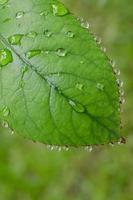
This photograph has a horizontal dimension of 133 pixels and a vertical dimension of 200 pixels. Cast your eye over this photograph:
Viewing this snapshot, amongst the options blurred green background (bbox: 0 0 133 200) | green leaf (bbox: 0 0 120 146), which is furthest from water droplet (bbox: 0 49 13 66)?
blurred green background (bbox: 0 0 133 200)

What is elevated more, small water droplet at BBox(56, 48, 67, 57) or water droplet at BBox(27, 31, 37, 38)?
water droplet at BBox(27, 31, 37, 38)

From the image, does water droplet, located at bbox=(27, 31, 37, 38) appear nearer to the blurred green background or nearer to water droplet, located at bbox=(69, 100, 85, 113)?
water droplet, located at bbox=(69, 100, 85, 113)

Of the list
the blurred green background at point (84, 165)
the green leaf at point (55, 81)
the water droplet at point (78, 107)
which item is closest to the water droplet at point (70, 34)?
the green leaf at point (55, 81)

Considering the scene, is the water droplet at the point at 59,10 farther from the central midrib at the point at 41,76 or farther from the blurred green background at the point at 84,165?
the blurred green background at the point at 84,165

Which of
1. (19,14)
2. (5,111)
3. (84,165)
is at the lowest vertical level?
(84,165)

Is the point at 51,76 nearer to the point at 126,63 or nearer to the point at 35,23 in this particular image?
the point at 35,23

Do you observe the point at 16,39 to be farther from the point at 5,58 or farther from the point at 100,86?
the point at 100,86

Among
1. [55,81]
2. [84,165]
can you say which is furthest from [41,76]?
[84,165]
